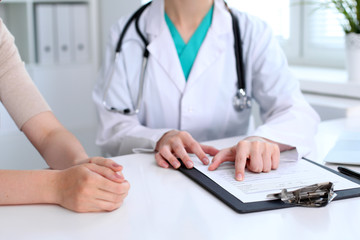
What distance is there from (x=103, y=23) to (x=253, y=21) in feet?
5.27

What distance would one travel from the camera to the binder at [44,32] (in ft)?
9.06

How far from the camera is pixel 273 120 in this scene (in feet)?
4.63

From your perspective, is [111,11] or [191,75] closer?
[191,75]

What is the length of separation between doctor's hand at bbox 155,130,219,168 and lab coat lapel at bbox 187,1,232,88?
14.1 inches

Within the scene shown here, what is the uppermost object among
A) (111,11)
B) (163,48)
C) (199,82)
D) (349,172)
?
(111,11)

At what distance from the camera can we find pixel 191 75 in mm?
1543

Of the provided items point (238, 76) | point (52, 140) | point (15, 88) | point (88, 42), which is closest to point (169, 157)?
point (52, 140)

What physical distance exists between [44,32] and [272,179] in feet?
6.88

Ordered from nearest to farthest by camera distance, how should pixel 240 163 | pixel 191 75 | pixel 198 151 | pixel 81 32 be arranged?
1. pixel 240 163
2. pixel 198 151
3. pixel 191 75
4. pixel 81 32

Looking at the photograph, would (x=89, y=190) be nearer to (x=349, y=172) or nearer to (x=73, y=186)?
(x=73, y=186)

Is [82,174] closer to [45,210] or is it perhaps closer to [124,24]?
[45,210]

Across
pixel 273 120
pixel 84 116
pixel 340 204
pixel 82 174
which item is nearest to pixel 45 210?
pixel 82 174

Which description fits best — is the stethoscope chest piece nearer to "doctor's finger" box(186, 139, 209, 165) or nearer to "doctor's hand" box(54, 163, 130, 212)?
"doctor's finger" box(186, 139, 209, 165)

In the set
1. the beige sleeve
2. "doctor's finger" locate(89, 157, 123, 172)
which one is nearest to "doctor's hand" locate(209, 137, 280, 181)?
"doctor's finger" locate(89, 157, 123, 172)
